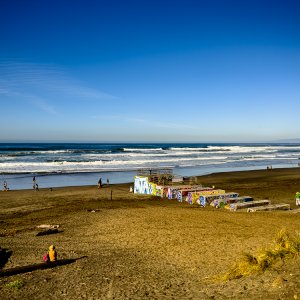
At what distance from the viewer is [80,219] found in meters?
19.5

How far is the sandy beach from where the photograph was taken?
887cm

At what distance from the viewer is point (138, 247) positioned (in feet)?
45.4

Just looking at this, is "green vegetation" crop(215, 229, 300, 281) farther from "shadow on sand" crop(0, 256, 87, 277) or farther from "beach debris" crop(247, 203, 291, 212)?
"beach debris" crop(247, 203, 291, 212)

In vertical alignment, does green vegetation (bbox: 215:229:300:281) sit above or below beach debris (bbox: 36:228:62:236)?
above

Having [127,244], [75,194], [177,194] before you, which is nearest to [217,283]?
[127,244]

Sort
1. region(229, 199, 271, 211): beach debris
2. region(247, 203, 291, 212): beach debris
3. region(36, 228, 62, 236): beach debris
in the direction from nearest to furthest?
1. region(36, 228, 62, 236): beach debris
2. region(247, 203, 291, 212): beach debris
3. region(229, 199, 271, 211): beach debris

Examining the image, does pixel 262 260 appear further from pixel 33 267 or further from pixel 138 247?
pixel 33 267

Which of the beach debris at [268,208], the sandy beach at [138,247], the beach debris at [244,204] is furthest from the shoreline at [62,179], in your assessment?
the beach debris at [268,208]

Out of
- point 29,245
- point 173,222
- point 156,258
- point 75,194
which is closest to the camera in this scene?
point 156,258

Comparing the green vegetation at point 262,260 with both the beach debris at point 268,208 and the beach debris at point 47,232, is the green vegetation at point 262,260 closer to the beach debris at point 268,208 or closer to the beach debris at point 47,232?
the beach debris at point 47,232

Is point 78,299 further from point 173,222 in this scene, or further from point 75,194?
point 75,194

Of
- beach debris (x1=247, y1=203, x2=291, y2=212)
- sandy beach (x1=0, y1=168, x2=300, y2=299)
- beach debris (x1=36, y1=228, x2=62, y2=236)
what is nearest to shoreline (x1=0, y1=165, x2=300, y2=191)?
sandy beach (x1=0, y1=168, x2=300, y2=299)

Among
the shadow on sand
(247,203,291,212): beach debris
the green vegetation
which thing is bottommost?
(247,203,291,212): beach debris

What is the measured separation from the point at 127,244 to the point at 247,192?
18.8 m
